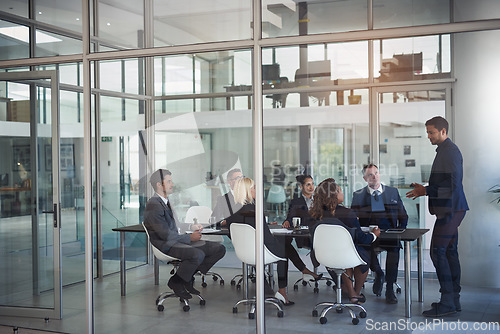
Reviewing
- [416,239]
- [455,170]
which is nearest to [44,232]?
[416,239]

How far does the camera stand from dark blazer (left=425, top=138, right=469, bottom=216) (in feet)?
14.6

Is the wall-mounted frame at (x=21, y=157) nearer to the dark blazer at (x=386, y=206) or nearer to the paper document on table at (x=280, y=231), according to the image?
the paper document on table at (x=280, y=231)

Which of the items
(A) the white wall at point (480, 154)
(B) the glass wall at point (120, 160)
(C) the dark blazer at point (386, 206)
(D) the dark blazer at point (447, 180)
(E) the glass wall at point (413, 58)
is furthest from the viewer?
(B) the glass wall at point (120, 160)

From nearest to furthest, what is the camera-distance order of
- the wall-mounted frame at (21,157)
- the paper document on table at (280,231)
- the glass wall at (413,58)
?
the glass wall at (413,58) < the paper document on table at (280,231) < the wall-mounted frame at (21,157)

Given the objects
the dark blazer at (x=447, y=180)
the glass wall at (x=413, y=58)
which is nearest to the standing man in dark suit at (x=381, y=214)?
the dark blazer at (x=447, y=180)

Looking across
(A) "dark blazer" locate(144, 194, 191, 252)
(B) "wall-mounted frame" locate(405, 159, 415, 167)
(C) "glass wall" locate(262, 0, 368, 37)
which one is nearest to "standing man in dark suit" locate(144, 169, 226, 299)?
(A) "dark blazer" locate(144, 194, 191, 252)

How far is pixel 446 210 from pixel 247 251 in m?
1.78

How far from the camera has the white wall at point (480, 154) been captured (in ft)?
14.2

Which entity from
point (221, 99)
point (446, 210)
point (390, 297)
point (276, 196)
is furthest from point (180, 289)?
point (446, 210)

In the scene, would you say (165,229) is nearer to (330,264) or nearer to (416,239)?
(330,264)

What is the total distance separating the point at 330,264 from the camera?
5148mm

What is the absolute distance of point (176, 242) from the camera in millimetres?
5477

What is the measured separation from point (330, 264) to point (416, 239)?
84cm

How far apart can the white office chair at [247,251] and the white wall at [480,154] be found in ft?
5.19
